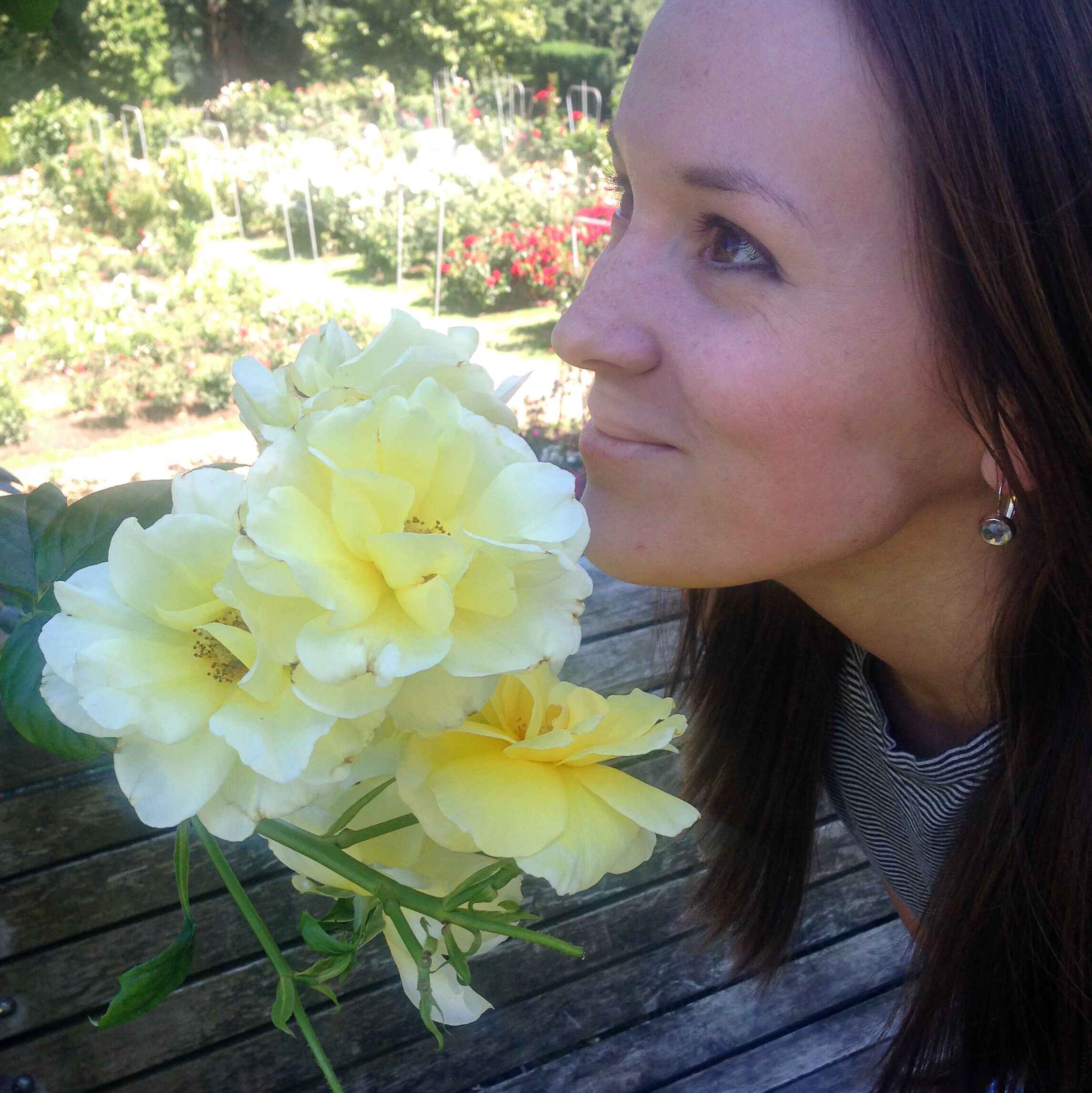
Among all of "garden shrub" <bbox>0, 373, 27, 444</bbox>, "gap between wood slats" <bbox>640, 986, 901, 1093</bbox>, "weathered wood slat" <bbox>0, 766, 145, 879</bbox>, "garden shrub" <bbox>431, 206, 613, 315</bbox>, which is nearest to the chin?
"weathered wood slat" <bbox>0, 766, 145, 879</bbox>

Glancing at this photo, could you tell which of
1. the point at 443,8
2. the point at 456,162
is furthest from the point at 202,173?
the point at 443,8

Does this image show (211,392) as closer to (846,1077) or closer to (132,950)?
(132,950)

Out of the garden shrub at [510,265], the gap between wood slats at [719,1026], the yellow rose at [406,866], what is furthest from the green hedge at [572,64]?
the yellow rose at [406,866]

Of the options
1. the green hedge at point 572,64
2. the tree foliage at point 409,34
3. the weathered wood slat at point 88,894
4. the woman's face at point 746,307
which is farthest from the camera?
the green hedge at point 572,64

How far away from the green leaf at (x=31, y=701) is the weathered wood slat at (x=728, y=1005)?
96cm

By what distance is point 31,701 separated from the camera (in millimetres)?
515

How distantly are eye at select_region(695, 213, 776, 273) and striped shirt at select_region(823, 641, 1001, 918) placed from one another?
2.00ft

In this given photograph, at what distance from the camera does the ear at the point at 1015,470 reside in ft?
3.10

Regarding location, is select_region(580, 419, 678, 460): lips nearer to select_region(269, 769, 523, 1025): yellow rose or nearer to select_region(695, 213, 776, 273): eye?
select_region(695, 213, 776, 273): eye

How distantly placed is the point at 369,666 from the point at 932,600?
952 millimetres

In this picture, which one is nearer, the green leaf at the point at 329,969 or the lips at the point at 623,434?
the green leaf at the point at 329,969

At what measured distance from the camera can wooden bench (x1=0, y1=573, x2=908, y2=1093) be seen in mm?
1070

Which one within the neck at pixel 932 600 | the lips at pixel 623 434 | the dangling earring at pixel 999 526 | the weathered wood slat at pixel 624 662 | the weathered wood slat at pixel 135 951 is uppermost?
the lips at pixel 623 434

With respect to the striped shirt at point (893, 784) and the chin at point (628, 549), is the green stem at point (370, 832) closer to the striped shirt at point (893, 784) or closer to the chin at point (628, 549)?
the chin at point (628, 549)
